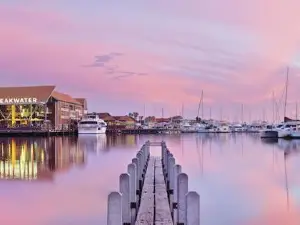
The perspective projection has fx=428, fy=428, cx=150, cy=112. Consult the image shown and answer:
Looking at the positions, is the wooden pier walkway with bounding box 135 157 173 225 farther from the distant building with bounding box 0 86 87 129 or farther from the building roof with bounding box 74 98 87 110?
the building roof with bounding box 74 98 87 110

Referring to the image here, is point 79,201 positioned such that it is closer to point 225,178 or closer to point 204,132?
point 225,178

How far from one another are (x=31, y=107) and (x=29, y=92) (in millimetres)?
4673

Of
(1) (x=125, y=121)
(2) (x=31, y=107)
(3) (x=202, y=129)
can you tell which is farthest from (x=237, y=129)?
(2) (x=31, y=107)

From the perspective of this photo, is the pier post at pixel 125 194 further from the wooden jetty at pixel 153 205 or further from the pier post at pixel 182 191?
the pier post at pixel 182 191

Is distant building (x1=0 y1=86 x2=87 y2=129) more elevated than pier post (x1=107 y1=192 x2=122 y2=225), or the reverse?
distant building (x1=0 y1=86 x2=87 y2=129)

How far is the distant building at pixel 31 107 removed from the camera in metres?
115

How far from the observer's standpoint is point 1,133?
341 feet

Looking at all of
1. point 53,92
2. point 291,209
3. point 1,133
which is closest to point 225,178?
point 291,209

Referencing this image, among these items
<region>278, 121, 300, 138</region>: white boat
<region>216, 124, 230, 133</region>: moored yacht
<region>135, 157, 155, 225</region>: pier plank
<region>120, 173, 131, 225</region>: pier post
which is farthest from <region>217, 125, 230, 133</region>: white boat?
<region>120, 173, 131, 225</region>: pier post

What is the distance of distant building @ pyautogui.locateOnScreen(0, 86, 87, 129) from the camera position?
114812 millimetres

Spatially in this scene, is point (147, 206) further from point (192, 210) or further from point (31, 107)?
point (31, 107)

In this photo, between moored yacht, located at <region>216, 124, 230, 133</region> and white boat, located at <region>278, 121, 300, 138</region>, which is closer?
white boat, located at <region>278, 121, 300, 138</region>

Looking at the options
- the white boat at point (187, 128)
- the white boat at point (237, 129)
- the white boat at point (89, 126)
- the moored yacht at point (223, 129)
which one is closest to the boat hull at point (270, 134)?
the white boat at point (89, 126)

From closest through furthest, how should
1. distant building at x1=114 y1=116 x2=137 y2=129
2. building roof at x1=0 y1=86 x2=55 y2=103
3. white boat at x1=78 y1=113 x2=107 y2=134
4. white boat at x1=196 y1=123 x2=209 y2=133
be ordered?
building roof at x1=0 y1=86 x2=55 y2=103 → white boat at x1=78 y1=113 x2=107 y2=134 → white boat at x1=196 y1=123 x2=209 y2=133 → distant building at x1=114 y1=116 x2=137 y2=129
